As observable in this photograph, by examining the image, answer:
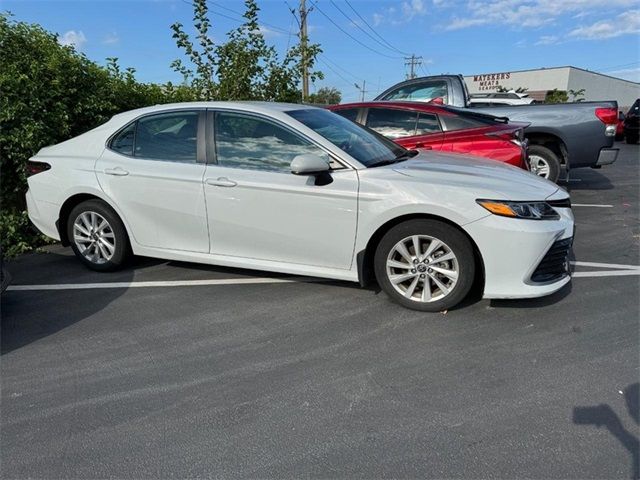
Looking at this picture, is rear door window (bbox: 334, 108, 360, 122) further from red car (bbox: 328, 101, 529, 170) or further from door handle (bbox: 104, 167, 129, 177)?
door handle (bbox: 104, 167, 129, 177)

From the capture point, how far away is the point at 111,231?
16.0 feet

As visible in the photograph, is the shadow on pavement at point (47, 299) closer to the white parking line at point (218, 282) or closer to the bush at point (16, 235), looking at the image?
the white parking line at point (218, 282)

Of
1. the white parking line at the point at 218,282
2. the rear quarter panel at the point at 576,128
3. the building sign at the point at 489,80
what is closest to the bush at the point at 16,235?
the white parking line at the point at 218,282

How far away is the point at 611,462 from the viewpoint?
7.45ft

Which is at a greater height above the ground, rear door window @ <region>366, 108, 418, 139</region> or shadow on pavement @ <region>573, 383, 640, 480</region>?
rear door window @ <region>366, 108, 418, 139</region>

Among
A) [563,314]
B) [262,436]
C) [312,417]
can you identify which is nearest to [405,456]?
[312,417]

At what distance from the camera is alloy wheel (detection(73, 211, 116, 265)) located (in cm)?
489

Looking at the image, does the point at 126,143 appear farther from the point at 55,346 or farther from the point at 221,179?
the point at 55,346

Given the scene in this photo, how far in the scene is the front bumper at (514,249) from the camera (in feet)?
11.5

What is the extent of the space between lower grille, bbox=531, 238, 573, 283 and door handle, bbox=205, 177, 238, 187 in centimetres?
242

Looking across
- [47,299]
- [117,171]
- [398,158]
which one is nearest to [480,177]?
[398,158]

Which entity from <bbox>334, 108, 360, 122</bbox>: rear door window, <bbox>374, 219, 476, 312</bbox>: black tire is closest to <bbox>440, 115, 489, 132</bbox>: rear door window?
<bbox>334, 108, 360, 122</bbox>: rear door window

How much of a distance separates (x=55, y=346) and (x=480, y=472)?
9.59ft

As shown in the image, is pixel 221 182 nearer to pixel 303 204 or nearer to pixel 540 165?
pixel 303 204
